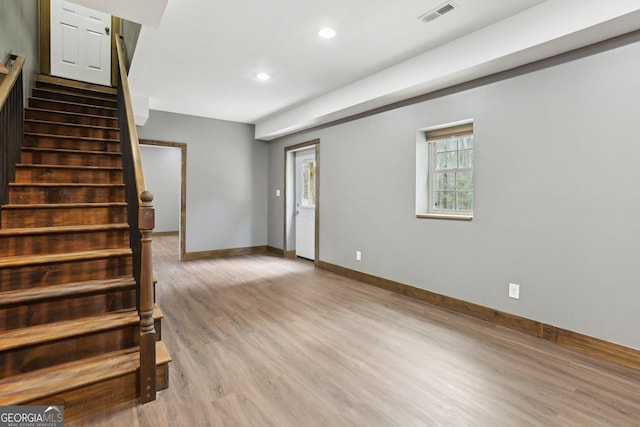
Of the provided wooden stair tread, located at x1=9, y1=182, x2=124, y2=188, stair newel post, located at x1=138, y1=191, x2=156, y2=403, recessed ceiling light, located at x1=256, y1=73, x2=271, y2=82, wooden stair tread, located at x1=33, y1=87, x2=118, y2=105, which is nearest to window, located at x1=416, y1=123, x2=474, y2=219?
recessed ceiling light, located at x1=256, y1=73, x2=271, y2=82

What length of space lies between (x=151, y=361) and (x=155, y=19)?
2.42m

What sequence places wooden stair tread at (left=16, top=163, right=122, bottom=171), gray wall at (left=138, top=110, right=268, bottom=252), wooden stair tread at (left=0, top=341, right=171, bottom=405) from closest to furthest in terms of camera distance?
wooden stair tread at (left=0, top=341, right=171, bottom=405) → wooden stair tread at (left=16, top=163, right=122, bottom=171) → gray wall at (left=138, top=110, right=268, bottom=252)

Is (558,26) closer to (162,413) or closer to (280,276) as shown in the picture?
(162,413)

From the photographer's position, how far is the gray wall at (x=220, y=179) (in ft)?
18.8

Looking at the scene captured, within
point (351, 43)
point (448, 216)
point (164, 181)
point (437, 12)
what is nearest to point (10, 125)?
point (351, 43)

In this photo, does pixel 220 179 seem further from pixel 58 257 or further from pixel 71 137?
pixel 58 257

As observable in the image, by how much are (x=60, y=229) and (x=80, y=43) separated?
356 centimetres

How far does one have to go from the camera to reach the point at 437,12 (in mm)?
2510

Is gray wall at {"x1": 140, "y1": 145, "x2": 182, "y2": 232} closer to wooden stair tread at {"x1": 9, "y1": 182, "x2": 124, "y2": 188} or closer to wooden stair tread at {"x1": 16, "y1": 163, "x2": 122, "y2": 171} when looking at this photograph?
wooden stair tread at {"x1": 16, "y1": 163, "x2": 122, "y2": 171}

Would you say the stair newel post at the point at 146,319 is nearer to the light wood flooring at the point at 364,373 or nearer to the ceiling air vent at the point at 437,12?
the light wood flooring at the point at 364,373

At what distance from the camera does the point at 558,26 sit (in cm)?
233

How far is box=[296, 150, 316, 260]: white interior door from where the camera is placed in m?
5.86

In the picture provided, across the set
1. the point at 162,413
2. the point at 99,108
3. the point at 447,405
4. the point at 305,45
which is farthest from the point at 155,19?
the point at 447,405

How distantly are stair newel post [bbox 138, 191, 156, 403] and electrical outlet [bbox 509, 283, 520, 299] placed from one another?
2876 millimetres
